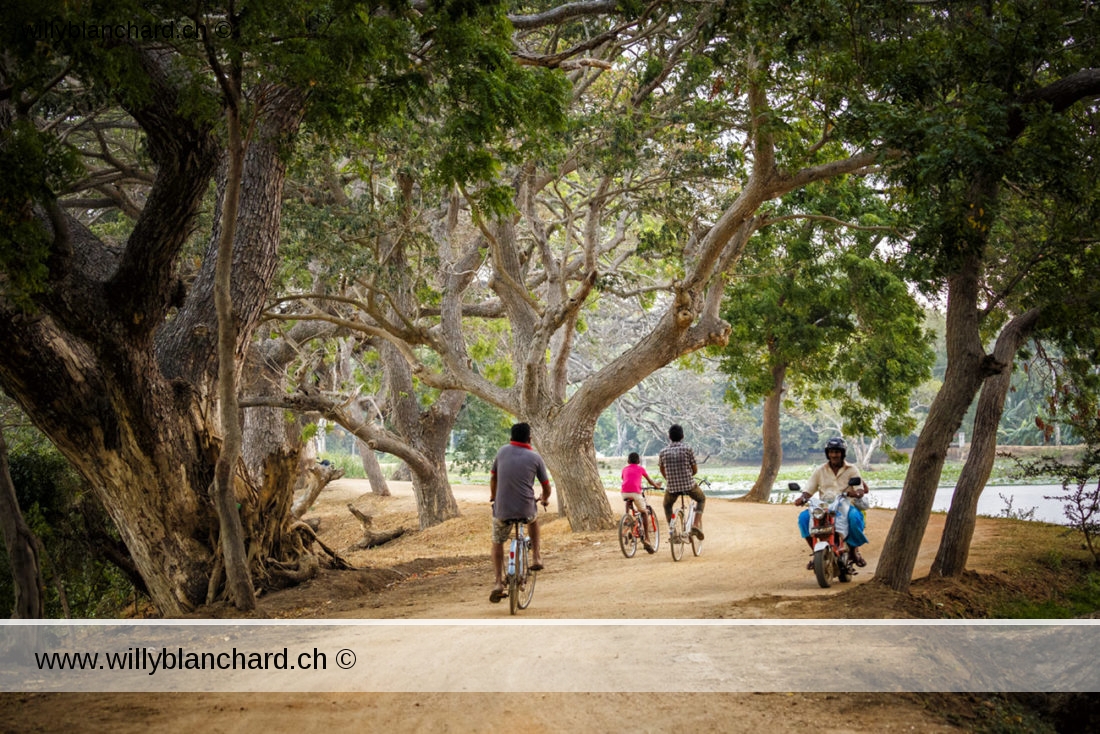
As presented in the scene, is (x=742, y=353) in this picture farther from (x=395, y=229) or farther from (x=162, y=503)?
(x=162, y=503)

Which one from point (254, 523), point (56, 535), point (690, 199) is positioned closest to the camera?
point (254, 523)

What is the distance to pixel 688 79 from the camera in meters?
13.4

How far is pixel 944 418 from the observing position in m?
9.22

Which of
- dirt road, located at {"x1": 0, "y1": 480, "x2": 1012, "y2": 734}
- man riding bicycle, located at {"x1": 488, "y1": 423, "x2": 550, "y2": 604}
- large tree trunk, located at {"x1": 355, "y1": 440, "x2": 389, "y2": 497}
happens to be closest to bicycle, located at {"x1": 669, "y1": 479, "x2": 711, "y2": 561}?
dirt road, located at {"x1": 0, "y1": 480, "x2": 1012, "y2": 734}

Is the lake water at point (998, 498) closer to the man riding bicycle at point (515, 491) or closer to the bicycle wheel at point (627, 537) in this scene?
the bicycle wheel at point (627, 537)

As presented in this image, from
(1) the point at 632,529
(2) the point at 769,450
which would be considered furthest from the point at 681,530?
(2) the point at 769,450

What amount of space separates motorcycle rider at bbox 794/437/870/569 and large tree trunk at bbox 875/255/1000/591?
596mm

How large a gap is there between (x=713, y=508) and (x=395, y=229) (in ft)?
34.2

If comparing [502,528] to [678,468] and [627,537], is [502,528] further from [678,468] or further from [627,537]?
[627,537]

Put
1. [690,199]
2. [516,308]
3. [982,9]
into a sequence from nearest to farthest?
[982,9]
[690,199]
[516,308]

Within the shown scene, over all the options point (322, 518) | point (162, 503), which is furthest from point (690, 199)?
point (322, 518)

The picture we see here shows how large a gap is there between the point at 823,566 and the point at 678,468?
302 centimetres

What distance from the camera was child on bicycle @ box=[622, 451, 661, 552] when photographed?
1277cm

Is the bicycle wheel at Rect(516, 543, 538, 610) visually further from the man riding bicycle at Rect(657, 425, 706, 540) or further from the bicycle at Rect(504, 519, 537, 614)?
the man riding bicycle at Rect(657, 425, 706, 540)
